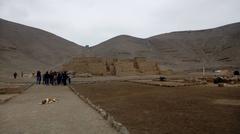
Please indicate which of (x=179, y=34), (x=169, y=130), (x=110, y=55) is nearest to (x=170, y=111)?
(x=169, y=130)

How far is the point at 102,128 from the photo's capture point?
302 inches

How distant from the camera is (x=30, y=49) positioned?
105m

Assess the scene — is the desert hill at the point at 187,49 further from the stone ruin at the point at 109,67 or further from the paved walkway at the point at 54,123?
the paved walkway at the point at 54,123

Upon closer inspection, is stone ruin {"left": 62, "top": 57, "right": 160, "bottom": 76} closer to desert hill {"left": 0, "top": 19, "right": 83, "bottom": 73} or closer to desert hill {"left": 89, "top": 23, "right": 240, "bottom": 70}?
desert hill {"left": 0, "top": 19, "right": 83, "bottom": 73}

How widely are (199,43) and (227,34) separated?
436 inches

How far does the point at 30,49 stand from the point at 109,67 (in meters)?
60.8

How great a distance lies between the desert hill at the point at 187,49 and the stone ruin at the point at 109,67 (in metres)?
42.1

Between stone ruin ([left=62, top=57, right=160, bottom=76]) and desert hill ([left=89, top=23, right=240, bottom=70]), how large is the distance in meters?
42.1

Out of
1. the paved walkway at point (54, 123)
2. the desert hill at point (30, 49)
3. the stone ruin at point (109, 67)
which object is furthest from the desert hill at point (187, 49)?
the paved walkway at point (54, 123)

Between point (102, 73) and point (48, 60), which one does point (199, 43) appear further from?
point (102, 73)

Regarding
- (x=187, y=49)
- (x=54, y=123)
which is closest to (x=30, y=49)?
(x=187, y=49)

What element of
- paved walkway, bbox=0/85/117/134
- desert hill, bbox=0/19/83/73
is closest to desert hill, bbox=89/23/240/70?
desert hill, bbox=0/19/83/73

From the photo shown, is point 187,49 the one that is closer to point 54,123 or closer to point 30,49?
point 30,49

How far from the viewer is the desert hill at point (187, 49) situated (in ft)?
334
